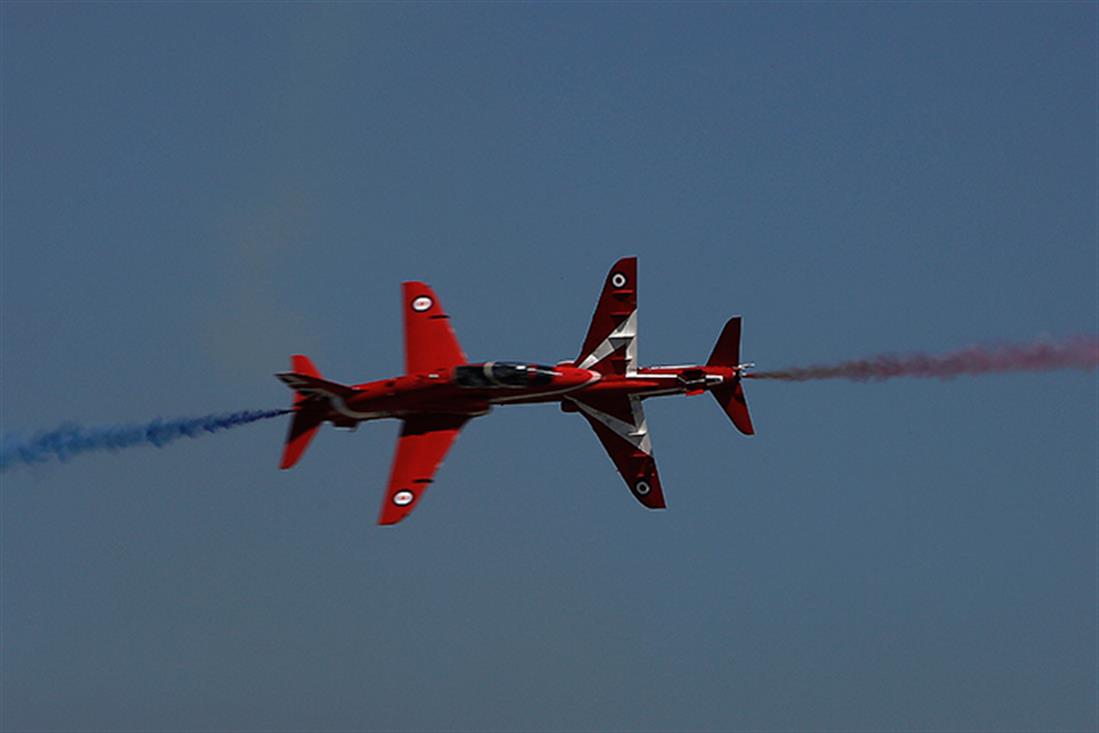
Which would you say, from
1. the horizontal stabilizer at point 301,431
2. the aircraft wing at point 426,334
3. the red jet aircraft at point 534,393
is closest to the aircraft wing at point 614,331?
the red jet aircraft at point 534,393

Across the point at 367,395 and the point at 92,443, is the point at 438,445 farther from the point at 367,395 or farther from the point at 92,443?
the point at 92,443

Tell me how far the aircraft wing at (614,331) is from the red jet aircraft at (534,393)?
26mm

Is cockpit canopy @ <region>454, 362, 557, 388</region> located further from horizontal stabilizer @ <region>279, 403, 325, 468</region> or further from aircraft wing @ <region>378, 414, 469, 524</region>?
horizontal stabilizer @ <region>279, 403, 325, 468</region>

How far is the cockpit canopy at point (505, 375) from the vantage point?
81000 mm

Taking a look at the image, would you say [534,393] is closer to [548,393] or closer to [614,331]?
[548,393]

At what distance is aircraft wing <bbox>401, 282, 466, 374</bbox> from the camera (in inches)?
3258

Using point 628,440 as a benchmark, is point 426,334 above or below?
above

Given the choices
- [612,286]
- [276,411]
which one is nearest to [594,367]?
[612,286]

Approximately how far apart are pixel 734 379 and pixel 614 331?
335cm

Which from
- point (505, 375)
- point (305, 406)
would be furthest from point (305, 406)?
point (505, 375)

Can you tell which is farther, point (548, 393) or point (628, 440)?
point (628, 440)

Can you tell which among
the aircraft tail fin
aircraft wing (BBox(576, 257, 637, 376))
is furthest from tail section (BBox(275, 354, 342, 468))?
aircraft wing (BBox(576, 257, 637, 376))

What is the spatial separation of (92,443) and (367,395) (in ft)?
26.2

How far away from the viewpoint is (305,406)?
270 feet
